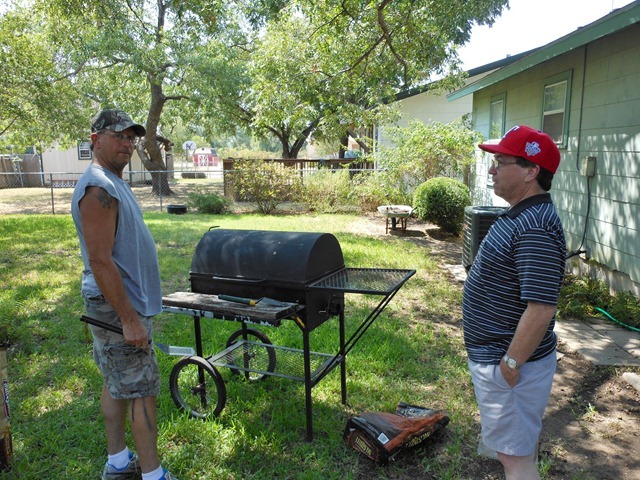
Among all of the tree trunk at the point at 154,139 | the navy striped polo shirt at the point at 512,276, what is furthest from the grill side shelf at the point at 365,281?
the tree trunk at the point at 154,139

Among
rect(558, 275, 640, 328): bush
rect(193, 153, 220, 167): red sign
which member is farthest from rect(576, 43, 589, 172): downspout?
rect(193, 153, 220, 167): red sign

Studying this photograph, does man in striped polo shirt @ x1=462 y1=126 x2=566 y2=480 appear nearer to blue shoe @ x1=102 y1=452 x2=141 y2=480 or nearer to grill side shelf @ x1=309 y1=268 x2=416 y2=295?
grill side shelf @ x1=309 y1=268 x2=416 y2=295

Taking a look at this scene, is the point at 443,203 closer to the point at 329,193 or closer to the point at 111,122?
the point at 329,193

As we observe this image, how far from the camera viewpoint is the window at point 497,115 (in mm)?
10750

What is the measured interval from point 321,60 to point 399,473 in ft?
36.6

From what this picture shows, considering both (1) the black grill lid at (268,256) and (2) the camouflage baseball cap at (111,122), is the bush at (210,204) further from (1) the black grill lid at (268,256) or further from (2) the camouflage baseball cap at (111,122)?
(2) the camouflage baseball cap at (111,122)

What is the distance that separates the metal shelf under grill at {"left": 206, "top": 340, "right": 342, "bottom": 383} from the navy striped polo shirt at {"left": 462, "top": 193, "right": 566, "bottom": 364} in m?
1.60

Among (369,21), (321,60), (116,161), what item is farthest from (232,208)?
(116,161)

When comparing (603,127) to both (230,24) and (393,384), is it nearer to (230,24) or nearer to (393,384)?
(393,384)

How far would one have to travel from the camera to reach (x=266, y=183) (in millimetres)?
15305

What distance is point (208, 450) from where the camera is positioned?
10.7ft

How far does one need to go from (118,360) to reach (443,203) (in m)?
9.34

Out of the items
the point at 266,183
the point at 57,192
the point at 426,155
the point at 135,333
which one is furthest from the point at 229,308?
the point at 57,192

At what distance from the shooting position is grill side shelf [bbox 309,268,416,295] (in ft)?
10.2
